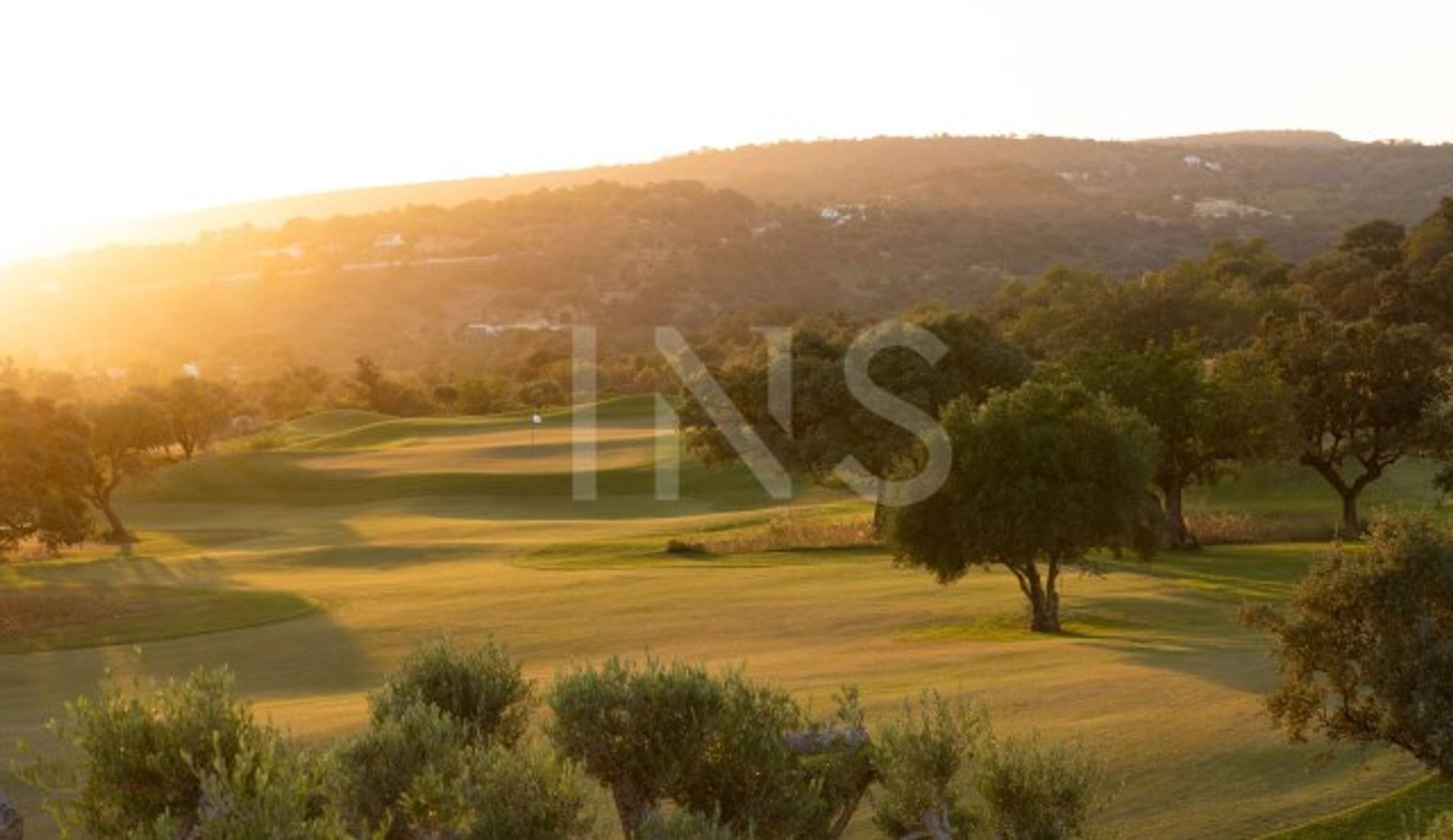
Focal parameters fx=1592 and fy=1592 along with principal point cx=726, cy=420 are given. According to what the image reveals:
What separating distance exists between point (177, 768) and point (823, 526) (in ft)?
160

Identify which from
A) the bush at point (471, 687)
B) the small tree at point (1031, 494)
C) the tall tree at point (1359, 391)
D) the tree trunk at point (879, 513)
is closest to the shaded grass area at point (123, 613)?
the tree trunk at point (879, 513)

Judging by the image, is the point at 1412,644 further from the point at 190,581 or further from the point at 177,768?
the point at 190,581

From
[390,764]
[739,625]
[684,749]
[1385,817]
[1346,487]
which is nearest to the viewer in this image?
[390,764]

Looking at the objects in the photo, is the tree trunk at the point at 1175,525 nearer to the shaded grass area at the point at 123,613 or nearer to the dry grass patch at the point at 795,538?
the dry grass patch at the point at 795,538

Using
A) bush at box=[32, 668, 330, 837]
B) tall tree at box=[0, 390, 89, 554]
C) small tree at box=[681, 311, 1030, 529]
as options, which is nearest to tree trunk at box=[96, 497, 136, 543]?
tall tree at box=[0, 390, 89, 554]

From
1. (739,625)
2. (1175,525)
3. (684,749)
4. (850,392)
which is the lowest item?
(739,625)

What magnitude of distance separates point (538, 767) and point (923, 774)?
513cm

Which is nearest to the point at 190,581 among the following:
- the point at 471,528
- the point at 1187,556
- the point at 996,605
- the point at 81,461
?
the point at 81,461

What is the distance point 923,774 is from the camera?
59.1ft

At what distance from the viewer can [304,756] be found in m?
13.4

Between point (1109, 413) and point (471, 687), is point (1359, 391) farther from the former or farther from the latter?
point (471, 687)

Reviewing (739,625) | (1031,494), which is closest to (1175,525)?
(1031,494)

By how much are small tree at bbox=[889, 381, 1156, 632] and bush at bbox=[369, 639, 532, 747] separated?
20.5 metres

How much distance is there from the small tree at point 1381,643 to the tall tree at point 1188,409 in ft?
101
